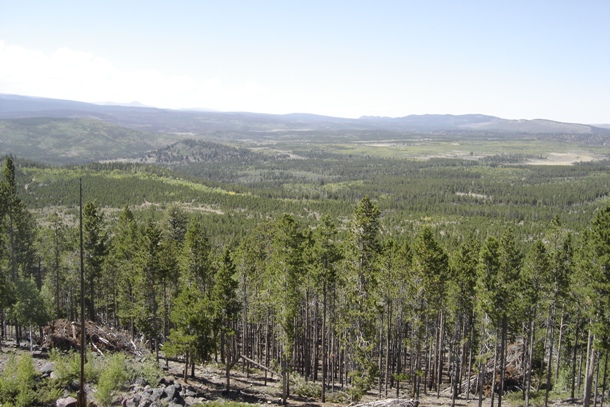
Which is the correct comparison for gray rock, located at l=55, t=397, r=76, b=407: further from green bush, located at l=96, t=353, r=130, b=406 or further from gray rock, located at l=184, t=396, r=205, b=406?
gray rock, located at l=184, t=396, r=205, b=406

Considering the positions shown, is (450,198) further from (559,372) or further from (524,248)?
(559,372)

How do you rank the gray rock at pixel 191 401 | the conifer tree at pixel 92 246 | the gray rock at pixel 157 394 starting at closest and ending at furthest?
the gray rock at pixel 157 394
the gray rock at pixel 191 401
the conifer tree at pixel 92 246

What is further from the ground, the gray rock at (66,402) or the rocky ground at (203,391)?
the gray rock at (66,402)

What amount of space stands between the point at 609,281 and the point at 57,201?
459 feet

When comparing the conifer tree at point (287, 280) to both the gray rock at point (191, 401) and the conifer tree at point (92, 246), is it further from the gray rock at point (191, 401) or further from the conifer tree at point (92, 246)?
the conifer tree at point (92, 246)

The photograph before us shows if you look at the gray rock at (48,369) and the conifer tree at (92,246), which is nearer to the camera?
the gray rock at (48,369)

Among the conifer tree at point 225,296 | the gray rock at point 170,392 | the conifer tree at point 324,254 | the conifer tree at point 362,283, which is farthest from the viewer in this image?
the conifer tree at point 225,296

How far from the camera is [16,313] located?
40.3 meters

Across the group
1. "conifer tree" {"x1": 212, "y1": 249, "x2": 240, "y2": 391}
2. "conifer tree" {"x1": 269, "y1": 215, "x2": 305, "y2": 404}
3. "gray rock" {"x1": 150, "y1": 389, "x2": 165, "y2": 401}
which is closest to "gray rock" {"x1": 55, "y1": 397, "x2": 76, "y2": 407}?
"gray rock" {"x1": 150, "y1": 389, "x2": 165, "y2": 401}

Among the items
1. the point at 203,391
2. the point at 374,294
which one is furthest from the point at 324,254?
the point at 203,391

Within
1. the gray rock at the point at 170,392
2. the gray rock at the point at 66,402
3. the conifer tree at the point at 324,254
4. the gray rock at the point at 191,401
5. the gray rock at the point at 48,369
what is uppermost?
the conifer tree at the point at 324,254

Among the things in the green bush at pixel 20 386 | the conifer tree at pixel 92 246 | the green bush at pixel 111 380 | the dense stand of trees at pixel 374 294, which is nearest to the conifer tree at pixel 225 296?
the dense stand of trees at pixel 374 294

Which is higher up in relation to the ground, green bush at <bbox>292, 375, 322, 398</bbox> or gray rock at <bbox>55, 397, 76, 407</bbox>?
gray rock at <bbox>55, 397, 76, 407</bbox>

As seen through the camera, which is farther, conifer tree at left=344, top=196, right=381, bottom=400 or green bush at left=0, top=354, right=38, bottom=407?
conifer tree at left=344, top=196, right=381, bottom=400
